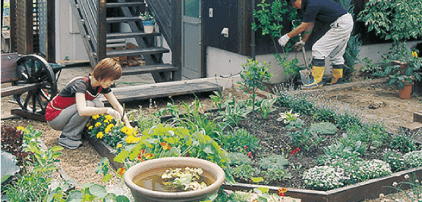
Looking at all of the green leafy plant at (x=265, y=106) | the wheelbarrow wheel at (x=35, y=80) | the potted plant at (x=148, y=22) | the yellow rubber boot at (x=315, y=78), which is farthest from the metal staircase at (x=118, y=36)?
the green leafy plant at (x=265, y=106)

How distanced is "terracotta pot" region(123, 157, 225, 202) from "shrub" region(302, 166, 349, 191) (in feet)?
4.11

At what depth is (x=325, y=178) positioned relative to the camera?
383 cm

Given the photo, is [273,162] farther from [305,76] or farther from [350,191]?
[305,76]

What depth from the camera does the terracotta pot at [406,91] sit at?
7.33m

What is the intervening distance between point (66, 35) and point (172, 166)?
832 cm

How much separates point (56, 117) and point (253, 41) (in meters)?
3.81

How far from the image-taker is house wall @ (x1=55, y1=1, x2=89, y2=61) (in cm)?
1038

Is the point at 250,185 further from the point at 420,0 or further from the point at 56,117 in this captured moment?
the point at 420,0

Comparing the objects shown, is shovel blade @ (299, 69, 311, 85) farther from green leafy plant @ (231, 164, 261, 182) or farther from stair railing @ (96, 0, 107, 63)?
green leafy plant @ (231, 164, 261, 182)

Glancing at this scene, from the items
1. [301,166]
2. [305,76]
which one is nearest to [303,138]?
[301,166]

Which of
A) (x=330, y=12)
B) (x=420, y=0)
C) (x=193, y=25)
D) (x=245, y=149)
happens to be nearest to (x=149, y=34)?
A: (x=193, y=25)

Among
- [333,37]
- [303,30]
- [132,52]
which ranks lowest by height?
[132,52]

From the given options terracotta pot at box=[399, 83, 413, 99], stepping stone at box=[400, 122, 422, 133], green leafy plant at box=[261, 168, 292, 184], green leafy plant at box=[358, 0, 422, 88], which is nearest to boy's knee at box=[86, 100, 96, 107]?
green leafy plant at box=[261, 168, 292, 184]

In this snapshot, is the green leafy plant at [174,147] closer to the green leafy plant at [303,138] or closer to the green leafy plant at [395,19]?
the green leafy plant at [303,138]
